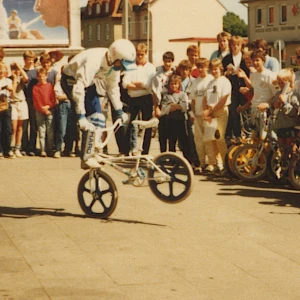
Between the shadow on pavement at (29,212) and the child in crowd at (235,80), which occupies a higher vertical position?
the child in crowd at (235,80)

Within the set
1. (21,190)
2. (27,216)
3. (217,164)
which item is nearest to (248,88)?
(217,164)

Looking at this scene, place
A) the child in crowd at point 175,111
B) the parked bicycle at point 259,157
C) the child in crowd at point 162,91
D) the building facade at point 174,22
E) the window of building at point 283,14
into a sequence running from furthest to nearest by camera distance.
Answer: the building facade at point 174,22, the window of building at point 283,14, the child in crowd at point 162,91, the child in crowd at point 175,111, the parked bicycle at point 259,157

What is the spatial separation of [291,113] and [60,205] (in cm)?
330

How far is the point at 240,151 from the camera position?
14094 mm

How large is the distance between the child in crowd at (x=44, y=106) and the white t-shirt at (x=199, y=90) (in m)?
3.28

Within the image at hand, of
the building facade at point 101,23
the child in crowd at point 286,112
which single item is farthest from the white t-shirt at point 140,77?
the building facade at point 101,23

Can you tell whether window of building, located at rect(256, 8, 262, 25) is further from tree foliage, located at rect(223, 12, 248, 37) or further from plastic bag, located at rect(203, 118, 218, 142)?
plastic bag, located at rect(203, 118, 218, 142)

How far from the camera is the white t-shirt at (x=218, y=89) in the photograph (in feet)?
48.4

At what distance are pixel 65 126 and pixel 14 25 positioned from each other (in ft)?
37.7

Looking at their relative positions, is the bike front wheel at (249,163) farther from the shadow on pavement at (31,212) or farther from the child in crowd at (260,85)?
the shadow on pavement at (31,212)

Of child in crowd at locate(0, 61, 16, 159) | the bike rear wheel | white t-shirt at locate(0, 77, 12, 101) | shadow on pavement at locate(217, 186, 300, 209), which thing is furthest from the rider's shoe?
white t-shirt at locate(0, 77, 12, 101)

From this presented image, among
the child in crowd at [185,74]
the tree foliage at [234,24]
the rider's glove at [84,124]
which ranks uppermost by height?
the tree foliage at [234,24]

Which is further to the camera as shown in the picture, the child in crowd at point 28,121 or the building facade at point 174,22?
the building facade at point 174,22

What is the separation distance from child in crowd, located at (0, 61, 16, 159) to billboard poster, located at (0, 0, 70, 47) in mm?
11203
